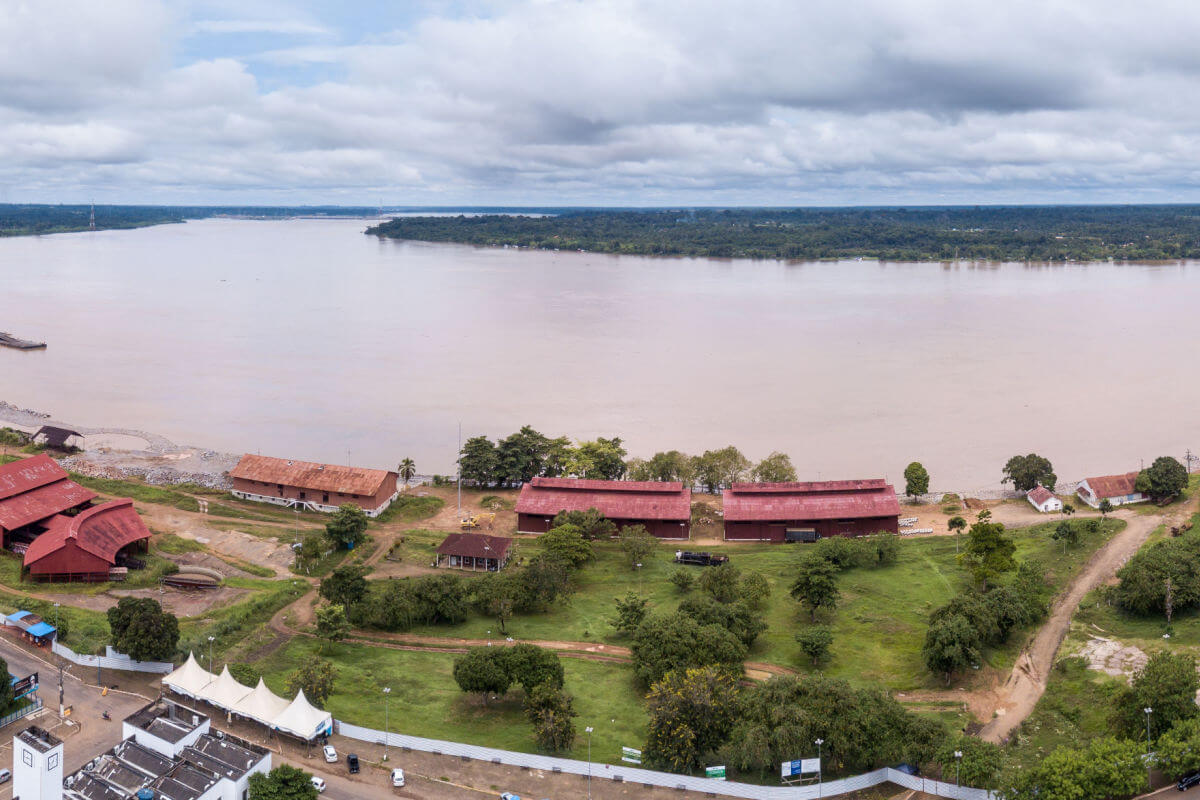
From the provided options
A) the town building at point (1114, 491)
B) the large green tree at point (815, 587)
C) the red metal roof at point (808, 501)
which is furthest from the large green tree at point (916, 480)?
the large green tree at point (815, 587)

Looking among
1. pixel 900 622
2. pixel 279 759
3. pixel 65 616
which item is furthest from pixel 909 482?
pixel 65 616

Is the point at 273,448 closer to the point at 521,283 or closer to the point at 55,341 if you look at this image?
the point at 55,341

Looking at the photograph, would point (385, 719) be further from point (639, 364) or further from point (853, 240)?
point (853, 240)

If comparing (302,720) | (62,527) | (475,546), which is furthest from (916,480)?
(62,527)

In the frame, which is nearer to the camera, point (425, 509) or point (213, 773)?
point (213, 773)

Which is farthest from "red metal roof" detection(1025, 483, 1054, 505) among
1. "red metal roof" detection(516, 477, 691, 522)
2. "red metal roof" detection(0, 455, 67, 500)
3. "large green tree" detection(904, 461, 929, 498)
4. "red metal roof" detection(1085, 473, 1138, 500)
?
"red metal roof" detection(0, 455, 67, 500)

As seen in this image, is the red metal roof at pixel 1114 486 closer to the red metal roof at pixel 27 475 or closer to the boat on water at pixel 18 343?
the red metal roof at pixel 27 475
